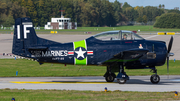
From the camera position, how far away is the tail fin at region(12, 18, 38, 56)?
16031 millimetres

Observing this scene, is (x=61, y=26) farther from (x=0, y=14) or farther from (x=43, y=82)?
(x=43, y=82)

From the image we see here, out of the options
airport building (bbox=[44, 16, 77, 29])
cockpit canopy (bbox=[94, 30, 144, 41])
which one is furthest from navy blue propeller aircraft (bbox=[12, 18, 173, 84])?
airport building (bbox=[44, 16, 77, 29])

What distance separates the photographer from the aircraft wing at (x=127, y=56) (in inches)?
591

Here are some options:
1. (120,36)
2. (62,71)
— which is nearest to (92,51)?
(120,36)

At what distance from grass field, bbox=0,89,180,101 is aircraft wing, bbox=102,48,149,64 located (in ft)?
8.96

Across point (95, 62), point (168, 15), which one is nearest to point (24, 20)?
point (95, 62)

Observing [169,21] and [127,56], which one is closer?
[127,56]

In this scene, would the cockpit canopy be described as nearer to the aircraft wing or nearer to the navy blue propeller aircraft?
the navy blue propeller aircraft

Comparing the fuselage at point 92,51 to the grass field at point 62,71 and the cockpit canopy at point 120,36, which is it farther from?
the grass field at point 62,71

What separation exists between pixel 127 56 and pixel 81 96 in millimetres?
4308

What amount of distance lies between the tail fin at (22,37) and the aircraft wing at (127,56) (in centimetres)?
467

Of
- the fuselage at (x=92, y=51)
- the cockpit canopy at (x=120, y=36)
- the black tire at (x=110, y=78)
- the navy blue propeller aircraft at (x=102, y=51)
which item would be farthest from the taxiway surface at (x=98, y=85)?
the cockpit canopy at (x=120, y=36)

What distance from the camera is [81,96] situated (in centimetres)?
1241

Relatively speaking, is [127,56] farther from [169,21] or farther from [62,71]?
[169,21]
